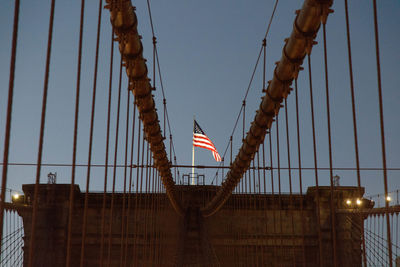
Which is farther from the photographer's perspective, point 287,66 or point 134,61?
point 134,61

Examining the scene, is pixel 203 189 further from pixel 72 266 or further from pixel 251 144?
pixel 251 144

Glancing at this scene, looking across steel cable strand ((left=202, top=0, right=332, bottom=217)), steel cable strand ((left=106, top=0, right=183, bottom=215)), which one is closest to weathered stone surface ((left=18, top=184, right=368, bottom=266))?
steel cable strand ((left=202, top=0, right=332, bottom=217))

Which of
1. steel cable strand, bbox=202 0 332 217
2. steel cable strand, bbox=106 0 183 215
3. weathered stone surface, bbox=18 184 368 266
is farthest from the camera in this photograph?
weathered stone surface, bbox=18 184 368 266

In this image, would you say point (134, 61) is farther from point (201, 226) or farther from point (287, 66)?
point (201, 226)

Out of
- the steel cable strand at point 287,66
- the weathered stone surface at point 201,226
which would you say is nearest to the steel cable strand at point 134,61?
the steel cable strand at point 287,66

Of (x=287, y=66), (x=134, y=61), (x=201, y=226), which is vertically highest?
(x=134, y=61)

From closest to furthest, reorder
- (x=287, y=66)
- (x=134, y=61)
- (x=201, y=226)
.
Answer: (x=287, y=66)
(x=134, y=61)
(x=201, y=226)

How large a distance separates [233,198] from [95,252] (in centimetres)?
795

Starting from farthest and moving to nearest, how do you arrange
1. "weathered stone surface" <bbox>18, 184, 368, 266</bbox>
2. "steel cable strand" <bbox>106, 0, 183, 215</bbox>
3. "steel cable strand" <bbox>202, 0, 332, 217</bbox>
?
"weathered stone surface" <bbox>18, 184, 368, 266</bbox>
"steel cable strand" <bbox>106, 0, 183, 215</bbox>
"steel cable strand" <bbox>202, 0, 332, 217</bbox>

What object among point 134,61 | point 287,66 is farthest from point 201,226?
point 287,66

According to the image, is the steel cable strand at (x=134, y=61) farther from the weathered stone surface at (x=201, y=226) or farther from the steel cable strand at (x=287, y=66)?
the weathered stone surface at (x=201, y=226)

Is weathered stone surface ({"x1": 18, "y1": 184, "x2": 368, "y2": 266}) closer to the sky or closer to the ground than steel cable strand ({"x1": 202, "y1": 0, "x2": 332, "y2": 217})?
closer to the ground

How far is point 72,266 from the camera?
25.3m

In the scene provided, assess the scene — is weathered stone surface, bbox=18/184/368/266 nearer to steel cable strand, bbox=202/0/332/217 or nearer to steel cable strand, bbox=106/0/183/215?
steel cable strand, bbox=202/0/332/217
